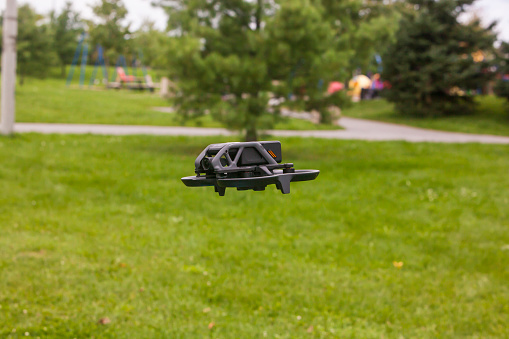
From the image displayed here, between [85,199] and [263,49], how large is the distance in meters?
5.07

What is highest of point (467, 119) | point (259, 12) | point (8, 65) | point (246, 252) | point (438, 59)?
point (438, 59)

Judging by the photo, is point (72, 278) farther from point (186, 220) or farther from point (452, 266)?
point (452, 266)

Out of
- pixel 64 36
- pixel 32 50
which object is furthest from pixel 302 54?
pixel 64 36

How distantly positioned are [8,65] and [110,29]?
1228 inches

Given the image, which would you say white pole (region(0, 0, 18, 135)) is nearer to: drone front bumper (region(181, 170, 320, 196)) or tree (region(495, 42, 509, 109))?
drone front bumper (region(181, 170, 320, 196))

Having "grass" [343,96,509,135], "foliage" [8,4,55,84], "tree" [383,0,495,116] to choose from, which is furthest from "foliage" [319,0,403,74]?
"foliage" [8,4,55,84]

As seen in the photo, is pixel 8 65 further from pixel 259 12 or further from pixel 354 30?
pixel 354 30

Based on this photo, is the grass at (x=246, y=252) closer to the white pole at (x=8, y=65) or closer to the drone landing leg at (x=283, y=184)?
the white pole at (x=8, y=65)

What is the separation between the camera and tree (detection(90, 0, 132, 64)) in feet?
125

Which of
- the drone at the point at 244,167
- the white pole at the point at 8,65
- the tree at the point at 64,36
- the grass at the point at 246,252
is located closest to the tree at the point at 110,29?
the tree at the point at 64,36

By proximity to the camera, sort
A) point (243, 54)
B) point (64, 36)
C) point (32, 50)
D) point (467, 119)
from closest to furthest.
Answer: point (243, 54) → point (467, 119) → point (32, 50) → point (64, 36)

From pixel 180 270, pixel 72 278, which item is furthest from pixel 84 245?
pixel 180 270

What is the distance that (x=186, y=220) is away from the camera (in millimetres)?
8688

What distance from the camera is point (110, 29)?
143 ft
